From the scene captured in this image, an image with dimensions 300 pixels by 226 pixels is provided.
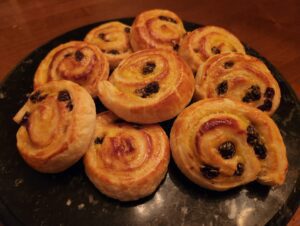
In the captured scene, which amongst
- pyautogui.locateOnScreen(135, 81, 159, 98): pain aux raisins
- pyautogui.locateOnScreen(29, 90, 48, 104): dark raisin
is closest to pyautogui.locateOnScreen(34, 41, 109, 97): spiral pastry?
pyautogui.locateOnScreen(29, 90, 48, 104): dark raisin

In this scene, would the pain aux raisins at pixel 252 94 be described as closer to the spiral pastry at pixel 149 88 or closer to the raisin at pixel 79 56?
the spiral pastry at pixel 149 88

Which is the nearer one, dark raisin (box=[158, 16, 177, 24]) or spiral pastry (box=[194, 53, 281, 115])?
spiral pastry (box=[194, 53, 281, 115])

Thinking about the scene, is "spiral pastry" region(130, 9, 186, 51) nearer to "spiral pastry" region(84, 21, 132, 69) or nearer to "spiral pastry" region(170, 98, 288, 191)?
"spiral pastry" region(84, 21, 132, 69)

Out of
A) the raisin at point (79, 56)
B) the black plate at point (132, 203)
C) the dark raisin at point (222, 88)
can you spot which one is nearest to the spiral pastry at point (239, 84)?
the dark raisin at point (222, 88)

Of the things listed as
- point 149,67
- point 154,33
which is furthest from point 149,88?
point 154,33

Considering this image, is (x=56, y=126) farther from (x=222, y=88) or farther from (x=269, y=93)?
(x=269, y=93)

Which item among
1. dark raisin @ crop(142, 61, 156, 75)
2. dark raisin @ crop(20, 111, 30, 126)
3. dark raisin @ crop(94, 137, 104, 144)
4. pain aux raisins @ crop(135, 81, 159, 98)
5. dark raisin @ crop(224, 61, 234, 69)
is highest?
dark raisin @ crop(142, 61, 156, 75)

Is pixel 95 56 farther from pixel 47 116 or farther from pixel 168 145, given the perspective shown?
pixel 168 145

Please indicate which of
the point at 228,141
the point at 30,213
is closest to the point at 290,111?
the point at 228,141
